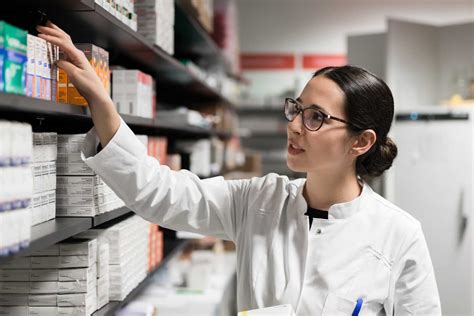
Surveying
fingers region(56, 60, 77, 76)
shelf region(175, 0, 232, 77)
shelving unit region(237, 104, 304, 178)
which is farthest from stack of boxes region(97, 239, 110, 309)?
shelving unit region(237, 104, 304, 178)

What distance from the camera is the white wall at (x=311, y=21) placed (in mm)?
8547

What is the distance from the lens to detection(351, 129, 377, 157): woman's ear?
6.38ft

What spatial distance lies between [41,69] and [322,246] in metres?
1.04

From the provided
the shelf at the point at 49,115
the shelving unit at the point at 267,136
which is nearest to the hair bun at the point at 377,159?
the shelf at the point at 49,115

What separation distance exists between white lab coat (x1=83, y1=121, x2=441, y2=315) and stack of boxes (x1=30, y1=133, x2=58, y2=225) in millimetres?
256

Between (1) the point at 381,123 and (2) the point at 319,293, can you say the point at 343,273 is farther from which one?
(1) the point at 381,123

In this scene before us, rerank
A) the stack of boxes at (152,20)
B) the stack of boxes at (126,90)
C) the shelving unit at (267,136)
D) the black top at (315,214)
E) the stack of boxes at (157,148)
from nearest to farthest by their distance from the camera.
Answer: the black top at (315,214)
the stack of boxes at (126,90)
the stack of boxes at (152,20)
the stack of boxes at (157,148)
the shelving unit at (267,136)

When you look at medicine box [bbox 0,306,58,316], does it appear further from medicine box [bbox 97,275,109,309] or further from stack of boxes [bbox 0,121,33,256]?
stack of boxes [bbox 0,121,33,256]

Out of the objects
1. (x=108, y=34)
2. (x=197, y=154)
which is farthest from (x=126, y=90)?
(x=197, y=154)

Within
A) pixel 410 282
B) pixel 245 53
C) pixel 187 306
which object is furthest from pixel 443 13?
pixel 410 282

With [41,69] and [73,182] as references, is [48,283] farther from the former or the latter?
[41,69]

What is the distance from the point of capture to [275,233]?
197 centimetres

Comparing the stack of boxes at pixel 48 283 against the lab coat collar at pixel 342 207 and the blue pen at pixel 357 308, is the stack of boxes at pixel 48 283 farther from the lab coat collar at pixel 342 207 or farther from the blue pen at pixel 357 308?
the blue pen at pixel 357 308

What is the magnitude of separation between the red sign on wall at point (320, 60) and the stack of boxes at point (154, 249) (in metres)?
6.01
